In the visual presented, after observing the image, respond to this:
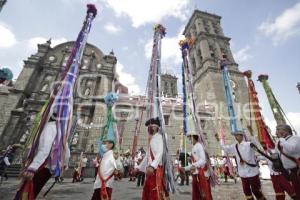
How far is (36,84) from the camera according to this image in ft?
74.6

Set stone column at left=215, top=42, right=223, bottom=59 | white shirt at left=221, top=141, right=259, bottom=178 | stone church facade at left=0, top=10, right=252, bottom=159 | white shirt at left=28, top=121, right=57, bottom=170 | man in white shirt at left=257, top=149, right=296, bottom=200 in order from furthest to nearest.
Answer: stone column at left=215, top=42, right=223, bottom=59 → stone church facade at left=0, top=10, right=252, bottom=159 → man in white shirt at left=257, top=149, right=296, bottom=200 → white shirt at left=221, top=141, right=259, bottom=178 → white shirt at left=28, top=121, right=57, bottom=170

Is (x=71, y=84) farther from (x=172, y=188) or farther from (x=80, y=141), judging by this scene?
(x=80, y=141)

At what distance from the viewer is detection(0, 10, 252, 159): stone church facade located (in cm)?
1923

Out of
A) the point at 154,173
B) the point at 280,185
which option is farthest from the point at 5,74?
the point at 280,185

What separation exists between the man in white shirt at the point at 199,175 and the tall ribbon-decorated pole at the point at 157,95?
2.00 feet

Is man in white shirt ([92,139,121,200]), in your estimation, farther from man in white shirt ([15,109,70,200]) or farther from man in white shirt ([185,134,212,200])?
man in white shirt ([185,134,212,200])

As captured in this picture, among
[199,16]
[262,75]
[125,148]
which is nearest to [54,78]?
[125,148]

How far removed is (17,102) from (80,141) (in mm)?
8108

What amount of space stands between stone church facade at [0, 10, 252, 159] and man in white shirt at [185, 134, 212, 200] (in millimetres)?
10691

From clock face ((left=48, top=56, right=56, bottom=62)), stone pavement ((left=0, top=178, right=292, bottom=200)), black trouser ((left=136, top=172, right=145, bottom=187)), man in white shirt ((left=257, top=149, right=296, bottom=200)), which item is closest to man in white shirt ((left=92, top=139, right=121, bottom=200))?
stone pavement ((left=0, top=178, right=292, bottom=200))

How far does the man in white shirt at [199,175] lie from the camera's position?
4.45 meters

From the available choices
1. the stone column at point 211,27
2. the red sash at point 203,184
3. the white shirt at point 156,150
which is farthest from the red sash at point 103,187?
the stone column at point 211,27

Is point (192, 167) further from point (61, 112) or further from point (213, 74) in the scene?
point (213, 74)

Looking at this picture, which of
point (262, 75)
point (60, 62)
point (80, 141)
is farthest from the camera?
point (60, 62)
